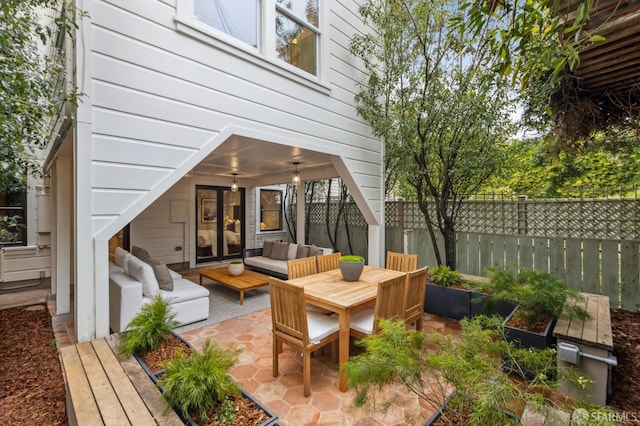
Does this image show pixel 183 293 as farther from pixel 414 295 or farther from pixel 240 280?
pixel 414 295

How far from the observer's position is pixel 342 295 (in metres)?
2.91

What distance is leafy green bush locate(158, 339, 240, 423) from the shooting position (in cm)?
157

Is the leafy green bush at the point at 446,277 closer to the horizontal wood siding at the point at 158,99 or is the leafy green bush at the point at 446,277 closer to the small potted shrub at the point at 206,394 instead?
the horizontal wood siding at the point at 158,99

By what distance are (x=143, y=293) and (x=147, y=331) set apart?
1.66m

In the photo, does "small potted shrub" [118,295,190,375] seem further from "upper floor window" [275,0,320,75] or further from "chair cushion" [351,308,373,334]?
"upper floor window" [275,0,320,75]

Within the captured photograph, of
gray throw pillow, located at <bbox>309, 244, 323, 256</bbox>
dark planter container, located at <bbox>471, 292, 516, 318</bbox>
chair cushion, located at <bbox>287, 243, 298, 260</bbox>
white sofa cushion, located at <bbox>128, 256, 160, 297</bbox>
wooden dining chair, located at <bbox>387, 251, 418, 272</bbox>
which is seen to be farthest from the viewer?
chair cushion, located at <bbox>287, 243, 298, 260</bbox>

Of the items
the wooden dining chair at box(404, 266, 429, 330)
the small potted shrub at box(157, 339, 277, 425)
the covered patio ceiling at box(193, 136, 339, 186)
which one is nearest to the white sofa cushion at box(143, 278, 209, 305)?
the covered patio ceiling at box(193, 136, 339, 186)

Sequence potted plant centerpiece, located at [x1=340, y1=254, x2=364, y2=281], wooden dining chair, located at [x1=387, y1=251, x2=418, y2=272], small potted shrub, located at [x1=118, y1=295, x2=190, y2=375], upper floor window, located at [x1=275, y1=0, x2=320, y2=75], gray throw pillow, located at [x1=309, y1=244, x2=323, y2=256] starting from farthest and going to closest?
gray throw pillow, located at [x1=309, y1=244, x2=323, y2=256] → wooden dining chair, located at [x1=387, y1=251, x2=418, y2=272] → upper floor window, located at [x1=275, y1=0, x2=320, y2=75] → potted plant centerpiece, located at [x1=340, y1=254, x2=364, y2=281] → small potted shrub, located at [x1=118, y1=295, x2=190, y2=375]

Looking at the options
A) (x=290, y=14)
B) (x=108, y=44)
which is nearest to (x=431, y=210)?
(x=290, y=14)

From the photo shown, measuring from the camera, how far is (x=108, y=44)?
98.4 inches

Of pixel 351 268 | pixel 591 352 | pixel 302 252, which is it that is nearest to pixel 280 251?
pixel 302 252

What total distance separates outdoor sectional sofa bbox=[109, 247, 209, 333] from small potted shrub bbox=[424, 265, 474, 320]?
133 inches

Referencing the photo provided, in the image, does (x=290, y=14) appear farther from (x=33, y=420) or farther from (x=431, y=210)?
(x=33, y=420)

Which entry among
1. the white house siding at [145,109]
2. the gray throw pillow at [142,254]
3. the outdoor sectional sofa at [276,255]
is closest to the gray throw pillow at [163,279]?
the gray throw pillow at [142,254]
